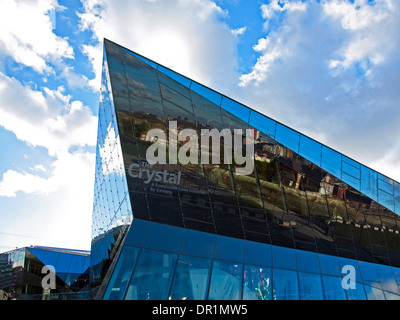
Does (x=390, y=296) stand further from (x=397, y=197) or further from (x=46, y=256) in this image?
(x=46, y=256)

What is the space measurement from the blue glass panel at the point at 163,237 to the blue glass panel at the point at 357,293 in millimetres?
10161

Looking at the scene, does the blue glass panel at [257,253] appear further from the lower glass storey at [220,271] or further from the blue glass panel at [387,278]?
the blue glass panel at [387,278]

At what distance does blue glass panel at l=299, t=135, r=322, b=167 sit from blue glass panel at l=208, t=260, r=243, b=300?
7.13 meters

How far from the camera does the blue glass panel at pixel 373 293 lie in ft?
54.8

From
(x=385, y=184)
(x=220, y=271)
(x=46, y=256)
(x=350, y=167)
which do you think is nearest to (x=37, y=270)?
(x=46, y=256)

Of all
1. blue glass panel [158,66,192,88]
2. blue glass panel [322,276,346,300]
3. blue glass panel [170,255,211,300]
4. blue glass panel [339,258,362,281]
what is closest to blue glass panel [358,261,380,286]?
blue glass panel [339,258,362,281]

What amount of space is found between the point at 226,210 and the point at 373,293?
34.5ft

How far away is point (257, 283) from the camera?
14.1 meters

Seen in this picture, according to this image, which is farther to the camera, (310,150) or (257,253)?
(310,150)

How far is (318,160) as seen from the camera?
16.6 m

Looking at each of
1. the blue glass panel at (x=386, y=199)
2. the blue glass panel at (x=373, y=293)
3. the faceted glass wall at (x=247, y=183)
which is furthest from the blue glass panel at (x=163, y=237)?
the blue glass panel at (x=386, y=199)
